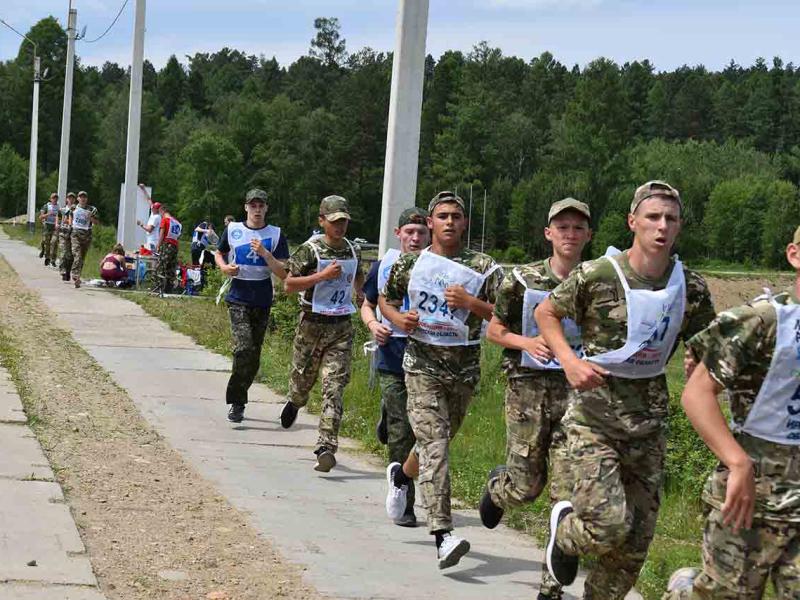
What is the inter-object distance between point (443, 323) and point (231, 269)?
420cm

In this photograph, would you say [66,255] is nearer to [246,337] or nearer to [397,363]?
[246,337]

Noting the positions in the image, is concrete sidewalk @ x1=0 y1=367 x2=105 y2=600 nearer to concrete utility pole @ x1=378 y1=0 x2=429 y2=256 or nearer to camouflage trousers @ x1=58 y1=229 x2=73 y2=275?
concrete utility pole @ x1=378 y1=0 x2=429 y2=256

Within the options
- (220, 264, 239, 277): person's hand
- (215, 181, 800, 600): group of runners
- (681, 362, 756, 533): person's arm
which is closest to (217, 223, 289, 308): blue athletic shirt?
(220, 264, 239, 277): person's hand

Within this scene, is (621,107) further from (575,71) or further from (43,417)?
(43,417)

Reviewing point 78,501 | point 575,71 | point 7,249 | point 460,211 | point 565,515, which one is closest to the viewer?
point 565,515

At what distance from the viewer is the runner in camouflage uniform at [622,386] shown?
5.76 metres

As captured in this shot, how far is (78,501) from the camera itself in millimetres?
8375

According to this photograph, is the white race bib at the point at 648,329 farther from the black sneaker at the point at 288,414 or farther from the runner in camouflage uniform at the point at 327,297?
the black sneaker at the point at 288,414

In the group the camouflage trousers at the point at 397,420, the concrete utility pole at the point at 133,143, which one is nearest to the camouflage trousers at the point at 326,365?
the camouflage trousers at the point at 397,420

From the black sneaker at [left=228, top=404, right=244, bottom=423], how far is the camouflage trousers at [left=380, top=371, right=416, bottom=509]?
11.5 ft

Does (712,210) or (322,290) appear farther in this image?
(712,210)

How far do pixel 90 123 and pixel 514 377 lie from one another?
5090 inches

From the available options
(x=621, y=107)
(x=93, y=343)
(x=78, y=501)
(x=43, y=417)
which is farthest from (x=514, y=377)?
(x=621, y=107)

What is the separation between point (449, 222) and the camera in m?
7.67
